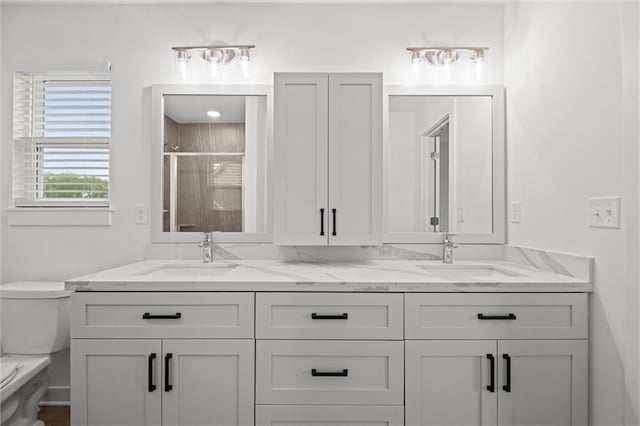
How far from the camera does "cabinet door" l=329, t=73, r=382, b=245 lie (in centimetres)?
193

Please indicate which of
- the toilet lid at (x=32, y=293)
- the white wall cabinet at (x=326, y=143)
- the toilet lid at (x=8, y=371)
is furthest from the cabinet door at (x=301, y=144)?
the toilet lid at (x=8, y=371)

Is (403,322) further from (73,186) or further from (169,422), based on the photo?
(73,186)

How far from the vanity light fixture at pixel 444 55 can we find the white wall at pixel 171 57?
0.06m

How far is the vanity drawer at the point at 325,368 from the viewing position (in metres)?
1.55

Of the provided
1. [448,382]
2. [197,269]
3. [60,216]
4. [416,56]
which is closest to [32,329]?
[60,216]

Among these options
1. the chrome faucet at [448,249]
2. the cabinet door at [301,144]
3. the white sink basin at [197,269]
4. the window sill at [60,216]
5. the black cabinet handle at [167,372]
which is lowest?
the black cabinet handle at [167,372]

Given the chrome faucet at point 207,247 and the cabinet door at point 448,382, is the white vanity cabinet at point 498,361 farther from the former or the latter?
the chrome faucet at point 207,247

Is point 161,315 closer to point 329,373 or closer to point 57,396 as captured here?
point 329,373

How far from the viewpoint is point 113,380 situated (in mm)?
1566

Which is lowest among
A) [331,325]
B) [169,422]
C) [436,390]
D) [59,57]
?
[169,422]

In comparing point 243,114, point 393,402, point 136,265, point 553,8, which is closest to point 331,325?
point 393,402

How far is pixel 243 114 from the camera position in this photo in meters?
2.19

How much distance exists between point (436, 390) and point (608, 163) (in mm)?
1093

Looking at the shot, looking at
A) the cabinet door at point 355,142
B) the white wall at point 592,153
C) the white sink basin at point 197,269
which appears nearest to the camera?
the white wall at point 592,153
